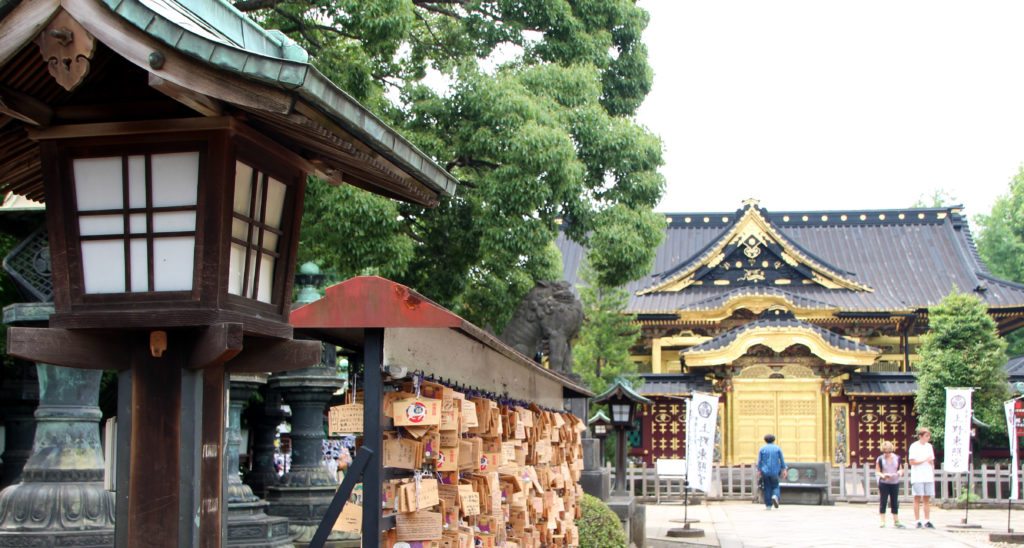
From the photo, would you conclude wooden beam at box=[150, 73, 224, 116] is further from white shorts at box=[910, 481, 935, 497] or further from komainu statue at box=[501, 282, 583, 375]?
white shorts at box=[910, 481, 935, 497]

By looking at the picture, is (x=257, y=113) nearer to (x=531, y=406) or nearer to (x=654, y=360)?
(x=531, y=406)

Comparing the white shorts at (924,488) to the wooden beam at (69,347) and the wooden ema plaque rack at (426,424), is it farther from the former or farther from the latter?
the wooden beam at (69,347)

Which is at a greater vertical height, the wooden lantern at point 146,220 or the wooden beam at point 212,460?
the wooden lantern at point 146,220

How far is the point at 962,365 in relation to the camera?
91.4 ft

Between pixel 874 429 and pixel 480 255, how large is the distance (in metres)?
19.3

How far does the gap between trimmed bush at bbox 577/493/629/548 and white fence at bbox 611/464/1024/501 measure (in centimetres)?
1446

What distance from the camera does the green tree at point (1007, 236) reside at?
2179 inches

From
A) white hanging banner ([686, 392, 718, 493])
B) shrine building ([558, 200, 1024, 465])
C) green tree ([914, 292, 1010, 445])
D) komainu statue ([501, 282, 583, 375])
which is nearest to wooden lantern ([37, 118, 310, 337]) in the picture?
komainu statue ([501, 282, 583, 375])

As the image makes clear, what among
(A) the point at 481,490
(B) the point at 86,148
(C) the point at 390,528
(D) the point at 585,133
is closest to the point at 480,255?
(D) the point at 585,133

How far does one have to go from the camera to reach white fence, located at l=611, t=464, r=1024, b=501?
26.6 meters

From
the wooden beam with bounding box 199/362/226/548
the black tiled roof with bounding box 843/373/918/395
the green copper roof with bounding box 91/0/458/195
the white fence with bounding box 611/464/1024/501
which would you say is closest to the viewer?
the green copper roof with bounding box 91/0/458/195

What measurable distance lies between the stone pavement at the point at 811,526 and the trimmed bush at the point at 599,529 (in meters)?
3.45

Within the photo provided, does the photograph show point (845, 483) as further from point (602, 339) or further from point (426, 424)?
point (426, 424)

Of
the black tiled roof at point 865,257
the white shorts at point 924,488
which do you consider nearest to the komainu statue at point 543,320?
the white shorts at point 924,488
